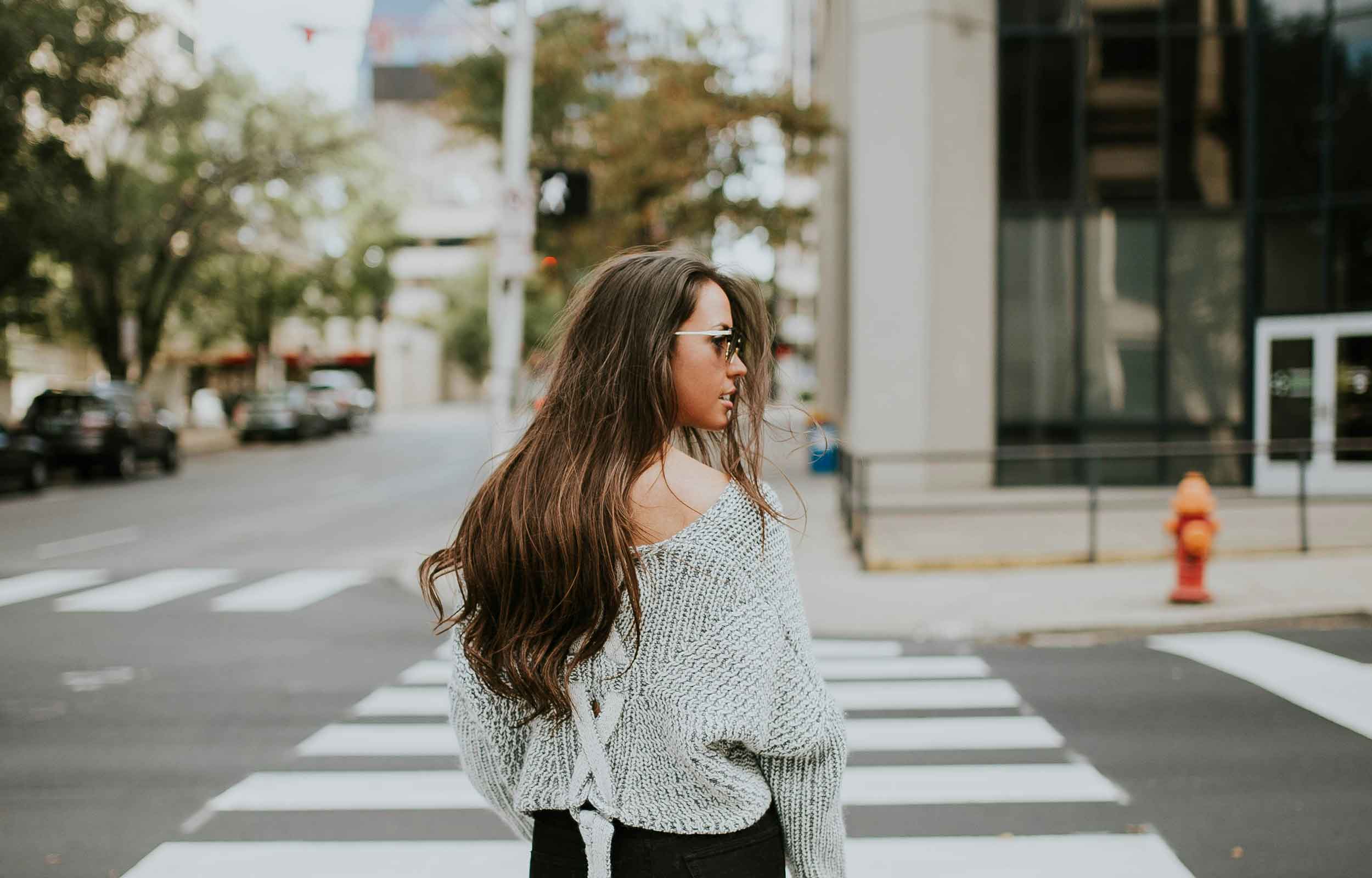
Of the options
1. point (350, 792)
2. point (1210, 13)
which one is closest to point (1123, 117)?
point (1210, 13)

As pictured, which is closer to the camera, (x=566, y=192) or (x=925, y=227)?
(x=566, y=192)

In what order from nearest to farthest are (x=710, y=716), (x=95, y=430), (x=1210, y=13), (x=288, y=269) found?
(x=710, y=716) → (x=1210, y=13) → (x=95, y=430) → (x=288, y=269)

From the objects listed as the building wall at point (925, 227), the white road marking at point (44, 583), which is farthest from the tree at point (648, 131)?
the white road marking at point (44, 583)

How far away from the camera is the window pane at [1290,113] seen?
17.1 meters

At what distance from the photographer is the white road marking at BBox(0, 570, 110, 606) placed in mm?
10547

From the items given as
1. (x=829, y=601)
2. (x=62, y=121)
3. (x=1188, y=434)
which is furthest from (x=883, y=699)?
(x=62, y=121)

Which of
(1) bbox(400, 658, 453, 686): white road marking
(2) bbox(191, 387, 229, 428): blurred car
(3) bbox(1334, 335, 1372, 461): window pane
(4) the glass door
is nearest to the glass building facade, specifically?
(4) the glass door

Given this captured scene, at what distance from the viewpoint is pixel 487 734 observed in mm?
2043

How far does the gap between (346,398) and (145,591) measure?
118ft

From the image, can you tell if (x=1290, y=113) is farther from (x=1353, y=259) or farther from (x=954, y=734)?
(x=954, y=734)

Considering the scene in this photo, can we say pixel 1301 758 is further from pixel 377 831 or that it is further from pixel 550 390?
pixel 550 390

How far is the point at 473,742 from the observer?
2066mm

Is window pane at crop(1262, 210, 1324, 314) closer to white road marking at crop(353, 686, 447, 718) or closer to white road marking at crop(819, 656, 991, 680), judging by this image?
white road marking at crop(819, 656, 991, 680)

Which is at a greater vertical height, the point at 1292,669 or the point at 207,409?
the point at 207,409
